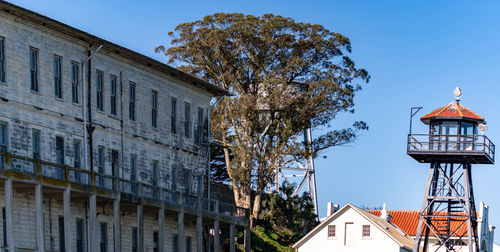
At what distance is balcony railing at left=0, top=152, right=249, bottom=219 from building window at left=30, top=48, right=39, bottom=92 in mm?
3849

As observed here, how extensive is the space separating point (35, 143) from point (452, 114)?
27.8 m

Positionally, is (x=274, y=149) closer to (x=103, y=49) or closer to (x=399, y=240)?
(x=399, y=240)

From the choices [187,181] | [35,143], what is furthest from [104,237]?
[187,181]

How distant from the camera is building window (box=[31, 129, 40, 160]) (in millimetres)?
43469

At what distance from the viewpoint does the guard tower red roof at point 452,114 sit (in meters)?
62.7

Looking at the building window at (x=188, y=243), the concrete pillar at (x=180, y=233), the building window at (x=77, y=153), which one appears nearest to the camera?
the building window at (x=77, y=153)

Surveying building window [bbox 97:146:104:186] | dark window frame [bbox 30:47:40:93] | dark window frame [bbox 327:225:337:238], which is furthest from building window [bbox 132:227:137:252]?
dark window frame [bbox 327:225:337:238]

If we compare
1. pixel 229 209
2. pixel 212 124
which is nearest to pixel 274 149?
pixel 212 124

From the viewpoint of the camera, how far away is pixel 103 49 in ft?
159

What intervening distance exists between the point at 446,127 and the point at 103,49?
76.6ft

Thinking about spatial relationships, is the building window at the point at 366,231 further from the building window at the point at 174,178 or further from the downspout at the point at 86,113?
the downspout at the point at 86,113

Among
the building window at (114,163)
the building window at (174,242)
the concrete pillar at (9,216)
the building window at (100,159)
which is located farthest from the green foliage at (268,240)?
the concrete pillar at (9,216)

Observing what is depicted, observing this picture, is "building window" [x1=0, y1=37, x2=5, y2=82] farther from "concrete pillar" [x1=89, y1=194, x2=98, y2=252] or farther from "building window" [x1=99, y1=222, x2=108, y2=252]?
"building window" [x1=99, y1=222, x2=108, y2=252]

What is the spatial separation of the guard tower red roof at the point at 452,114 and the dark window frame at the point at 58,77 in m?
25.0
